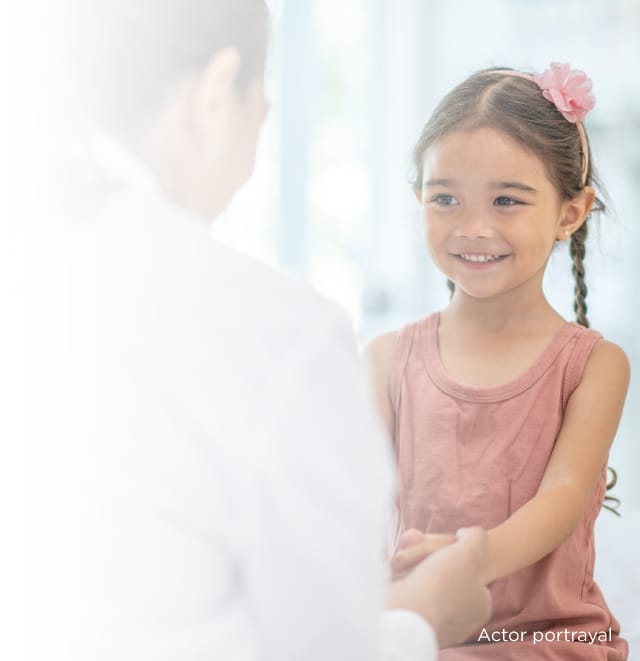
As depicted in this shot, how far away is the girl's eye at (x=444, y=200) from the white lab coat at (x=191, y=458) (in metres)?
0.63

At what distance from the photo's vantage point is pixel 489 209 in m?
1.35

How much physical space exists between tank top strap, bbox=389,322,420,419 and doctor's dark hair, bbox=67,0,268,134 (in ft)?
2.25

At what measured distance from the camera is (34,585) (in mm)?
779

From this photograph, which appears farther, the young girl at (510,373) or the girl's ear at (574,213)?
the girl's ear at (574,213)

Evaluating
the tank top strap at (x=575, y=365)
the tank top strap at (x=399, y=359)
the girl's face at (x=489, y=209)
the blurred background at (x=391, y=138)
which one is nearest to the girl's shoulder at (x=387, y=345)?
the tank top strap at (x=399, y=359)

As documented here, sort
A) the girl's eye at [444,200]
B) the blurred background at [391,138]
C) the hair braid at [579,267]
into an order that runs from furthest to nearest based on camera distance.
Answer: the blurred background at [391,138]
the hair braid at [579,267]
the girl's eye at [444,200]

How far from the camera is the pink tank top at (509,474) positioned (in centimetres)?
127

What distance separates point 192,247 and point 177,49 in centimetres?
19

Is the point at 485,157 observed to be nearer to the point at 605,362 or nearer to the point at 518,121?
the point at 518,121

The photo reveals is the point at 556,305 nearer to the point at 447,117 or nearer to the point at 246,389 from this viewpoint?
the point at 447,117

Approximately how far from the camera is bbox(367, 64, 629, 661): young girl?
1269 mm

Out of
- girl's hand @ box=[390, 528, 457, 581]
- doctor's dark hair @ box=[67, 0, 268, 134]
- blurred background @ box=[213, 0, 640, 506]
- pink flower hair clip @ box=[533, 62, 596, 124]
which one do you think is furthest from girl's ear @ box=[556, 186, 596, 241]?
blurred background @ box=[213, 0, 640, 506]

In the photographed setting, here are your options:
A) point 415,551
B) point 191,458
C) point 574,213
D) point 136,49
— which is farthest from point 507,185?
point 191,458

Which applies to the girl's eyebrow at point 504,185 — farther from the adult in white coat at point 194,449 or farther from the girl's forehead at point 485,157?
the adult in white coat at point 194,449
